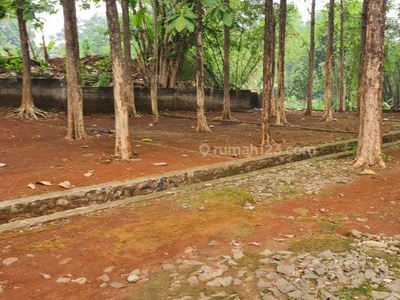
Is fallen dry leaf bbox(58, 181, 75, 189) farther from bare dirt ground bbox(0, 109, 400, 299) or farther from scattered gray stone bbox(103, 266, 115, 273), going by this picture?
scattered gray stone bbox(103, 266, 115, 273)

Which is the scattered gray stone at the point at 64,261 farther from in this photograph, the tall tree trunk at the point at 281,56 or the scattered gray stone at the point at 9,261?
the tall tree trunk at the point at 281,56

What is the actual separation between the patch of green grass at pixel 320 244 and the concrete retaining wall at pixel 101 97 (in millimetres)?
12492

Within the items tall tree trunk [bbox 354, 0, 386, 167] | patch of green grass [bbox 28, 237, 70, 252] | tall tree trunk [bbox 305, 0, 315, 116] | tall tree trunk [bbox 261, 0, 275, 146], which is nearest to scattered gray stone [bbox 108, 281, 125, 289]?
patch of green grass [bbox 28, 237, 70, 252]

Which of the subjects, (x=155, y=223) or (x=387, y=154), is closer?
(x=155, y=223)

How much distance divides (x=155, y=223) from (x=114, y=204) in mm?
904

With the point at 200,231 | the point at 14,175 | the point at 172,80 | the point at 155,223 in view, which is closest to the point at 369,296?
the point at 200,231

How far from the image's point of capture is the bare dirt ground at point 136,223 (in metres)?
3.12

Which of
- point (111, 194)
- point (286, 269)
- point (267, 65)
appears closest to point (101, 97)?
point (267, 65)

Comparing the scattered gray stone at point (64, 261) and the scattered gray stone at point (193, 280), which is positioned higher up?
the scattered gray stone at point (64, 261)

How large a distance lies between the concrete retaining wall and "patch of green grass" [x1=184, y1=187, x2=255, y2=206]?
10524mm

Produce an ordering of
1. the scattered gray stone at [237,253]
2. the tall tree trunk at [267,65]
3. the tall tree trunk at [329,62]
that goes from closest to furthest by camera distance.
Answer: the scattered gray stone at [237,253]
the tall tree trunk at [267,65]
the tall tree trunk at [329,62]

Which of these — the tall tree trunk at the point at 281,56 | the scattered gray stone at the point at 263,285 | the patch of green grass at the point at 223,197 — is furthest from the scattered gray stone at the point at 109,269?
the tall tree trunk at the point at 281,56

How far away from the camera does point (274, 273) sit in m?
3.05

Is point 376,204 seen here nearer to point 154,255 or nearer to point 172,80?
point 154,255
